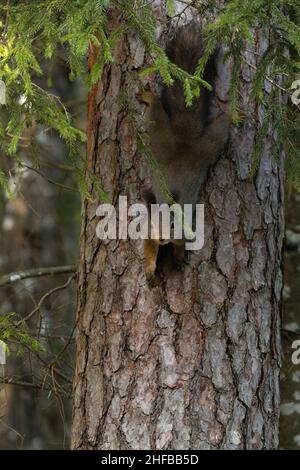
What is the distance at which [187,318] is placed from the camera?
3.74 meters

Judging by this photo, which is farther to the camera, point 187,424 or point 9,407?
point 9,407

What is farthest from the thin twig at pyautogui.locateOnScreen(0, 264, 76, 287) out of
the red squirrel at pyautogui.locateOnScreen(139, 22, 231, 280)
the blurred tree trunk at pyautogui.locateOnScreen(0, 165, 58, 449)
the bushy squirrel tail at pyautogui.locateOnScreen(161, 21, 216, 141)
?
the blurred tree trunk at pyautogui.locateOnScreen(0, 165, 58, 449)

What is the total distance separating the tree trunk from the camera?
3.67 meters

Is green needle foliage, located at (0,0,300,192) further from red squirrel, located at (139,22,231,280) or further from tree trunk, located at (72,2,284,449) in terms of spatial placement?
tree trunk, located at (72,2,284,449)

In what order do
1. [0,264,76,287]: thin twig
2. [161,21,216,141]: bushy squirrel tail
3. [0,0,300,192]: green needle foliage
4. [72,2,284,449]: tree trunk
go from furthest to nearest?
[0,264,76,287]: thin twig → [161,21,216,141]: bushy squirrel tail → [72,2,284,449]: tree trunk → [0,0,300,192]: green needle foliage

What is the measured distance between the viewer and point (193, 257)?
3.81 metres

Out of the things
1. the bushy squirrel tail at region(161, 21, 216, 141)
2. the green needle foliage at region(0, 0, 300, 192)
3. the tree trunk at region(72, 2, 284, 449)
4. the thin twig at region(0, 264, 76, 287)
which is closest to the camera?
the green needle foliage at region(0, 0, 300, 192)

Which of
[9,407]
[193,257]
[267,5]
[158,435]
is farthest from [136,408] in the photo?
[9,407]

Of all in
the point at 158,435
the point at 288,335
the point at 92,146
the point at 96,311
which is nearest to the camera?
the point at 158,435

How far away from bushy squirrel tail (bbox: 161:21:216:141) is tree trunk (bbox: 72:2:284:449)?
154 mm

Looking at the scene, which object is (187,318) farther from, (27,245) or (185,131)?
(27,245)
